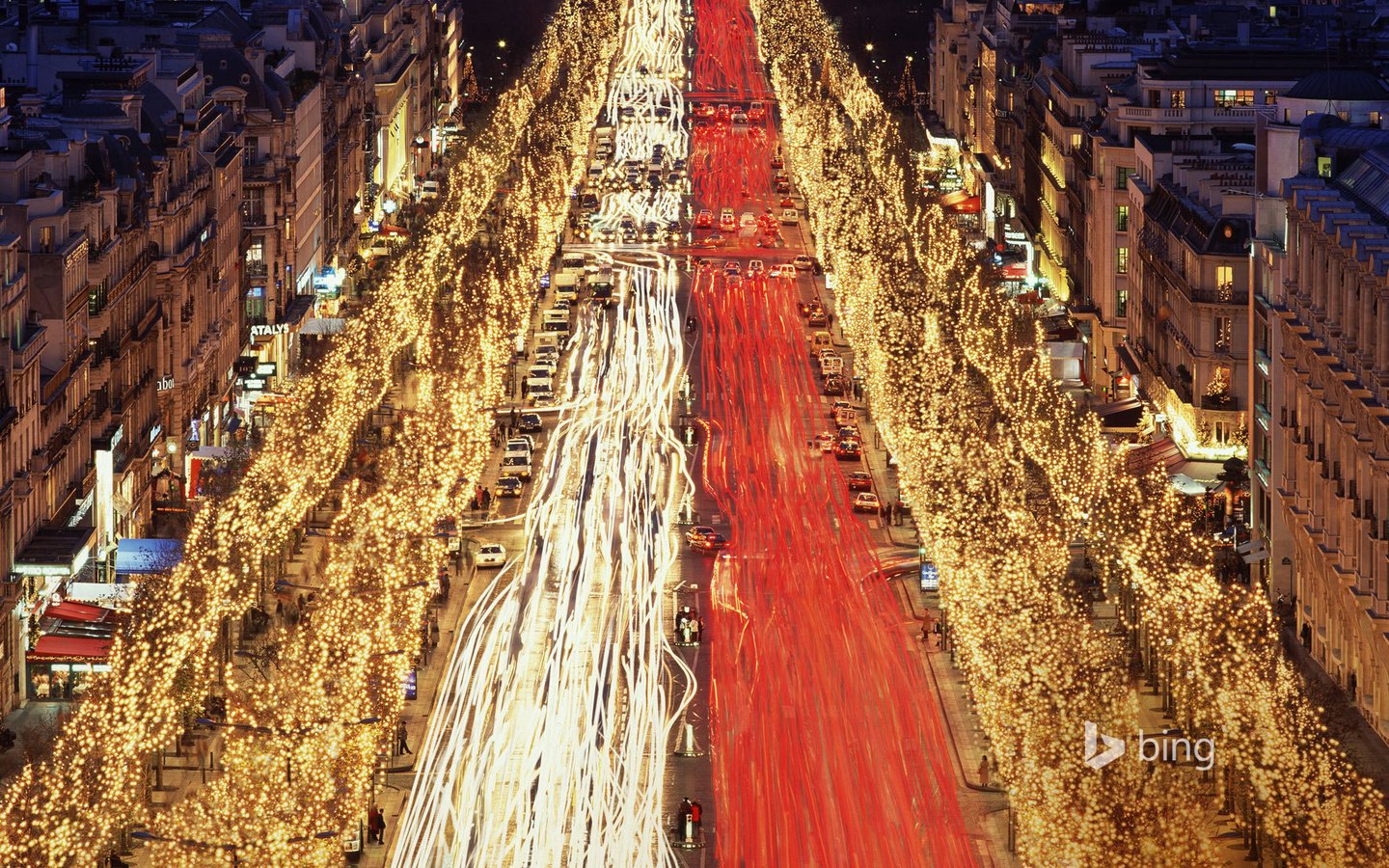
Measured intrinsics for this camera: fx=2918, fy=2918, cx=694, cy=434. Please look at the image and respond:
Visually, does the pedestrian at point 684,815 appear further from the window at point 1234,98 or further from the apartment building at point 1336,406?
the window at point 1234,98

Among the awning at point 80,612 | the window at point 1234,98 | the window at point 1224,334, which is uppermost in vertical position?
the window at point 1234,98

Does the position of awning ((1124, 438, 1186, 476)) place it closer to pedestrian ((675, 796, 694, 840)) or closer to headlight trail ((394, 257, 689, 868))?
headlight trail ((394, 257, 689, 868))

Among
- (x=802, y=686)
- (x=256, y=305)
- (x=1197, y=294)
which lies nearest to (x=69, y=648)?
(x=802, y=686)

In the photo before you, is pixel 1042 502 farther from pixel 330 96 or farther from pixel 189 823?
pixel 330 96

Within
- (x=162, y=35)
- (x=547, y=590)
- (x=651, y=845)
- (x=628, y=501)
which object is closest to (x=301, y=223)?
(x=162, y=35)

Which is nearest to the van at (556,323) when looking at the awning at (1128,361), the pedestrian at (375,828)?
the awning at (1128,361)
